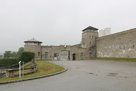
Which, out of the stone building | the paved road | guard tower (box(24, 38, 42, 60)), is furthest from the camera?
guard tower (box(24, 38, 42, 60))

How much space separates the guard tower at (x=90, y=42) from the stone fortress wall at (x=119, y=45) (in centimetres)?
197

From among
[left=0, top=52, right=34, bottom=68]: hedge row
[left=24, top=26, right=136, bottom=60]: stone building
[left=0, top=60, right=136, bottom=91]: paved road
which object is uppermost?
[left=24, top=26, right=136, bottom=60]: stone building

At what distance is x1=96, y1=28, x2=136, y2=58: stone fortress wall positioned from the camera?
36.4m

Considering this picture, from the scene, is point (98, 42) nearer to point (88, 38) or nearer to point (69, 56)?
point (88, 38)

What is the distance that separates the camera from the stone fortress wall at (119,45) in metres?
36.4

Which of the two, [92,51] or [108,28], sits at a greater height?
[108,28]

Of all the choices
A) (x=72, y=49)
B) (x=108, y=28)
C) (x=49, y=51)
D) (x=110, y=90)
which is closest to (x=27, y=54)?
(x=49, y=51)

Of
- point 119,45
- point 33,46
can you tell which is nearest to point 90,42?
point 119,45

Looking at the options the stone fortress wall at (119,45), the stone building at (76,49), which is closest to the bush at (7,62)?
the stone building at (76,49)

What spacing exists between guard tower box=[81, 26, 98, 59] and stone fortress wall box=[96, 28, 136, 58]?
1.97 metres

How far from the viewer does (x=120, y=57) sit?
39750 mm

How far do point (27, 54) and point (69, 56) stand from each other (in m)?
16.2

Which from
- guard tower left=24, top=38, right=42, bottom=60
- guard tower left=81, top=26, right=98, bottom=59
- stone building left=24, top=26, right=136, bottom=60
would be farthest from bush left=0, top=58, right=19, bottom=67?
guard tower left=81, top=26, right=98, bottom=59

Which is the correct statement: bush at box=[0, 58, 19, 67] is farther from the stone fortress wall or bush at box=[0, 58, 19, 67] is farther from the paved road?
the paved road
